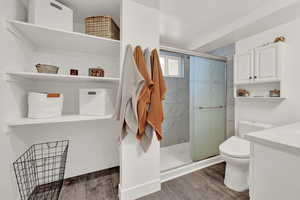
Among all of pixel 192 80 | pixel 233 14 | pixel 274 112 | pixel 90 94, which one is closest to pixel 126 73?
pixel 90 94

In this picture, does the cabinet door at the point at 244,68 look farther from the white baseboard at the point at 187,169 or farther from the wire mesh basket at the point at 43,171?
the wire mesh basket at the point at 43,171

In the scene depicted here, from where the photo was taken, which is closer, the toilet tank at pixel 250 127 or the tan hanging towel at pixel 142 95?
the tan hanging towel at pixel 142 95

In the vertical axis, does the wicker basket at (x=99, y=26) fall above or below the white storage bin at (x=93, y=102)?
above

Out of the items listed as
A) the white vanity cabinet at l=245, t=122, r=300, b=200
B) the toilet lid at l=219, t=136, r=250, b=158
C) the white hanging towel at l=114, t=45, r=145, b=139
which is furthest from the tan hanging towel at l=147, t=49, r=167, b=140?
the toilet lid at l=219, t=136, r=250, b=158

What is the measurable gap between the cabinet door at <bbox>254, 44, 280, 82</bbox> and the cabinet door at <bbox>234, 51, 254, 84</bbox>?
0.22 feet

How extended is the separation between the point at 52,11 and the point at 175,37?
5.91ft

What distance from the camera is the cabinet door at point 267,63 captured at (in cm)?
157

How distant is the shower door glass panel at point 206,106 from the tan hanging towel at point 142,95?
3.55 feet

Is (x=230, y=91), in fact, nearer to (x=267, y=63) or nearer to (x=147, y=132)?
(x=267, y=63)

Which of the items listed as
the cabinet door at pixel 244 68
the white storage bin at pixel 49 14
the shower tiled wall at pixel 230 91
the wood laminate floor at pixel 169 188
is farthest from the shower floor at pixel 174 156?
the white storage bin at pixel 49 14

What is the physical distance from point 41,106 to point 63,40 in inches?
27.0

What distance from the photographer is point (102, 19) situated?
4.36ft

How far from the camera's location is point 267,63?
163 cm

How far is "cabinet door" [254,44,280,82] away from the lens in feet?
5.16
